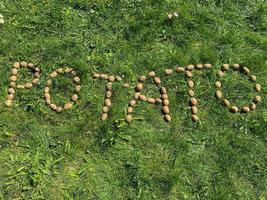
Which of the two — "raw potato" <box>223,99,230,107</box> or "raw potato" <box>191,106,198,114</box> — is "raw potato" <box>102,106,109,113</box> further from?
"raw potato" <box>223,99,230,107</box>

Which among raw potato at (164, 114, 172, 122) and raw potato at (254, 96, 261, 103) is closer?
raw potato at (164, 114, 172, 122)

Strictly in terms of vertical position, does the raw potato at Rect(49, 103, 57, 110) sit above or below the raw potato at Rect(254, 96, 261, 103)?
A: below

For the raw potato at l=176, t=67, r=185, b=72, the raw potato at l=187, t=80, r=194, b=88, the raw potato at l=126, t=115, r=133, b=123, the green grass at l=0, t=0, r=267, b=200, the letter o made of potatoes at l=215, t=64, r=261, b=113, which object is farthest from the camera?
the raw potato at l=176, t=67, r=185, b=72

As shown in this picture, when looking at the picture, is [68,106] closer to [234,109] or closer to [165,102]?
[165,102]

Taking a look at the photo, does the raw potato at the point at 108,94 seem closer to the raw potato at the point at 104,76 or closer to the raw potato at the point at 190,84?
the raw potato at the point at 104,76

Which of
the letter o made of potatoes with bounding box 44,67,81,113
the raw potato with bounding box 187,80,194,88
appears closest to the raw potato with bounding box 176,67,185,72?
the raw potato with bounding box 187,80,194,88

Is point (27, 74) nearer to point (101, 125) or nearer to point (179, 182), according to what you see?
point (101, 125)

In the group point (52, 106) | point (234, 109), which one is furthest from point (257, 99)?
point (52, 106)

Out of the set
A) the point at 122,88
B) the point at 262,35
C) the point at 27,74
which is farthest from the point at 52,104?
the point at 262,35

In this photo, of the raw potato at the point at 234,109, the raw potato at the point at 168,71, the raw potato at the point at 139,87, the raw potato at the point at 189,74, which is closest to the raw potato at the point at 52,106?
the raw potato at the point at 139,87
